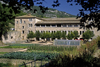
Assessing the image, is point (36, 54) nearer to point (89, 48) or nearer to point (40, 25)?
point (89, 48)

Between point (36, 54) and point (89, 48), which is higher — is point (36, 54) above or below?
below

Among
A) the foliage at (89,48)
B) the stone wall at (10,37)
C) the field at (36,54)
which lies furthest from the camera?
the stone wall at (10,37)

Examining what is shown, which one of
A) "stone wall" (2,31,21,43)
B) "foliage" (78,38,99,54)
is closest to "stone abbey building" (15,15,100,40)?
"stone wall" (2,31,21,43)

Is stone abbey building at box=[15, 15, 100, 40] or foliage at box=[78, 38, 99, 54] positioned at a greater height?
foliage at box=[78, 38, 99, 54]

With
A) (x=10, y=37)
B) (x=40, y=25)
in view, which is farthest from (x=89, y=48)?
(x=40, y=25)

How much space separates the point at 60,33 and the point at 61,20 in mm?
7988

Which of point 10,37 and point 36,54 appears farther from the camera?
point 10,37

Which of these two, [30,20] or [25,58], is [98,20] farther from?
[30,20]

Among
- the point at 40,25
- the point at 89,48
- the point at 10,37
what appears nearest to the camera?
the point at 89,48

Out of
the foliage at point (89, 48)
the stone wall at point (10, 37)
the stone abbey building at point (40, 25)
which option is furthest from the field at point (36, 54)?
the stone abbey building at point (40, 25)

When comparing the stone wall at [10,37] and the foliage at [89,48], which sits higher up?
the foliage at [89,48]

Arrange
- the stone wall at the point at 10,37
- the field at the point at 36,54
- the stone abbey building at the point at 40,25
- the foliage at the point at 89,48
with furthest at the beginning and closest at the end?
the stone abbey building at the point at 40,25 → the stone wall at the point at 10,37 → the field at the point at 36,54 → the foliage at the point at 89,48

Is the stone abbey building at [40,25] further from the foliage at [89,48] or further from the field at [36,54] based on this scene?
the foliage at [89,48]

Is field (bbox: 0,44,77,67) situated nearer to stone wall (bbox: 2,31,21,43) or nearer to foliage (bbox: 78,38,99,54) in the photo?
foliage (bbox: 78,38,99,54)
